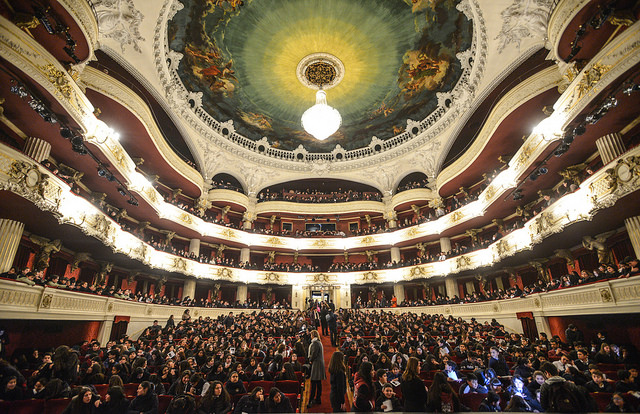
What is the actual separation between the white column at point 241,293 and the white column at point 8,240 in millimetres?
14924

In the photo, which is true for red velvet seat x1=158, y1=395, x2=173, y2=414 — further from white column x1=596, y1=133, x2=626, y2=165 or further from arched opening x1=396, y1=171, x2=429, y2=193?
arched opening x1=396, y1=171, x2=429, y2=193

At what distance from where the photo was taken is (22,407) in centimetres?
428

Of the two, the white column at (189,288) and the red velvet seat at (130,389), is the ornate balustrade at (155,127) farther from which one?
the red velvet seat at (130,389)

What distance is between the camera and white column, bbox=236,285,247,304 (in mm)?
22700

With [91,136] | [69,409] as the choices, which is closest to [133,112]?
[91,136]

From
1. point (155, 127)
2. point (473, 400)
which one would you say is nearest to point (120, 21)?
point (155, 127)

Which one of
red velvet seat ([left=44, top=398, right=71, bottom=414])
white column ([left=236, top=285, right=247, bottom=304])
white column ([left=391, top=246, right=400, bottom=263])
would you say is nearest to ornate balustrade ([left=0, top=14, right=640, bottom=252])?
white column ([left=391, top=246, right=400, bottom=263])

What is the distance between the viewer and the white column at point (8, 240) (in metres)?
8.91

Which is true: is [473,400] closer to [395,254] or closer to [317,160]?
[395,254]

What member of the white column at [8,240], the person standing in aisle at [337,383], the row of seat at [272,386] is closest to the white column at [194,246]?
the white column at [8,240]

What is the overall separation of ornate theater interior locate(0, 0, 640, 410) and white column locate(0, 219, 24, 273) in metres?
0.08

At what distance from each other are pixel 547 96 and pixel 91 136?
746 inches

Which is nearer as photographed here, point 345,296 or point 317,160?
point 345,296

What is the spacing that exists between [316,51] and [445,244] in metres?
16.7
